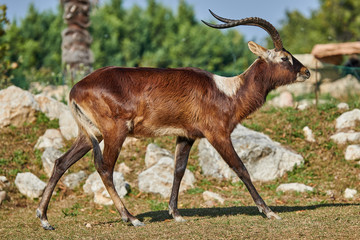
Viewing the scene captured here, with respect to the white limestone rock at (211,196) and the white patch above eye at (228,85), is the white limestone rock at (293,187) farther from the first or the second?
the white patch above eye at (228,85)

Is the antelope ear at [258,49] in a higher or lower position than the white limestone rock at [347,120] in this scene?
higher

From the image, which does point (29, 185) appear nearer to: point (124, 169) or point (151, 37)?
point (124, 169)

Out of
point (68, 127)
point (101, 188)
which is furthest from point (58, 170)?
point (68, 127)

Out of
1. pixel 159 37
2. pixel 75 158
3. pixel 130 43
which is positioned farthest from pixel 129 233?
pixel 159 37

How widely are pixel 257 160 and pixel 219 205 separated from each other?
1.73 metres

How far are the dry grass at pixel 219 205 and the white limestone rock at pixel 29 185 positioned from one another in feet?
0.38

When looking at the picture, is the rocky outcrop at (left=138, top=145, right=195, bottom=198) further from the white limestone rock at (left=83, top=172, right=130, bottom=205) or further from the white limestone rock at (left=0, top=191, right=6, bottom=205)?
the white limestone rock at (left=0, top=191, right=6, bottom=205)

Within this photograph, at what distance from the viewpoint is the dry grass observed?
20.0 ft

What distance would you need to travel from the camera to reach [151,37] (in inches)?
1229

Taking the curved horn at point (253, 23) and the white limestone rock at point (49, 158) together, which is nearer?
the curved horn at point (253, 23)

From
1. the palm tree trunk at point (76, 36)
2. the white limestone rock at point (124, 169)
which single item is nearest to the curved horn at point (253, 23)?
the white limestone rock at point (124, 169)

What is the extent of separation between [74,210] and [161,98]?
2.87m

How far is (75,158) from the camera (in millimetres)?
7039

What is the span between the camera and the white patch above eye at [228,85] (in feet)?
23.6
